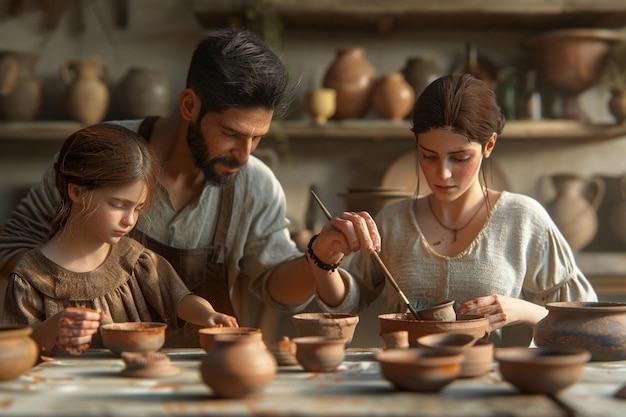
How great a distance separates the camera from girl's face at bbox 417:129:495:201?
223cm

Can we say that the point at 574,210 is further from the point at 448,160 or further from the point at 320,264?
the point at 320,264

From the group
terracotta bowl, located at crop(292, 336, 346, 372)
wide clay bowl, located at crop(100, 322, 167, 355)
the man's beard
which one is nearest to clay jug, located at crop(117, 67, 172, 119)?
the man's beard

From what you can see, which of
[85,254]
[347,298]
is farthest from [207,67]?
[347,298]

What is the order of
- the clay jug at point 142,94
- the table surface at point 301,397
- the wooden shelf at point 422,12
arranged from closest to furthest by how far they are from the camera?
1. the table surface at point 301,397
2. the wooden shelf at point 422,12
3. the clay jug at point 142,94

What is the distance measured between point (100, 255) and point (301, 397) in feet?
3.17

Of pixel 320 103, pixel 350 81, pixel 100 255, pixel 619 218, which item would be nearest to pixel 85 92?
pixel 320 103

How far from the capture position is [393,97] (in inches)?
159

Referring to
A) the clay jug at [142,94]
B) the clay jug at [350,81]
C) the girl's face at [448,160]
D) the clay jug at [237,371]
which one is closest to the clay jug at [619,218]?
the clay jug at [350,81]

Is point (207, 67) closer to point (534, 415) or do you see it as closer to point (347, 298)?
point (347, 298)

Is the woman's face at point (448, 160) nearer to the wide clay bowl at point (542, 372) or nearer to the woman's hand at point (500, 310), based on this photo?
the woman's hand at point (500, 310)

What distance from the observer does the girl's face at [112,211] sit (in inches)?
81.6

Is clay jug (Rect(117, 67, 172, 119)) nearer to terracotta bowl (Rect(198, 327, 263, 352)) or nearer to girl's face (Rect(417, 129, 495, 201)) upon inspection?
girl's face (Rect(417, 129, 495, 201))

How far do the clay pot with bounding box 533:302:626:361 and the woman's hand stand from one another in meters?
0.18

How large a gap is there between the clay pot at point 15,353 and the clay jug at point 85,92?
103 inches
